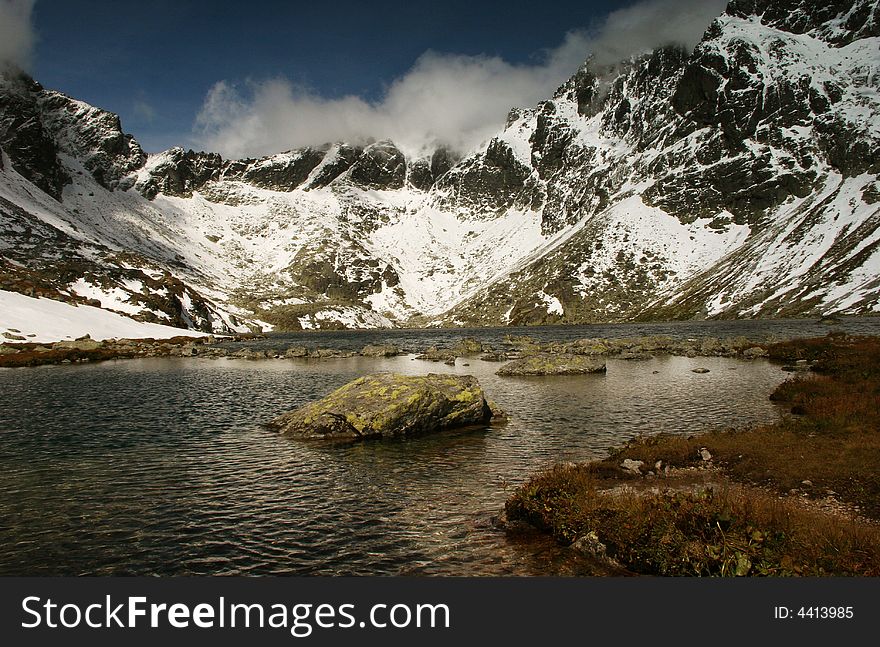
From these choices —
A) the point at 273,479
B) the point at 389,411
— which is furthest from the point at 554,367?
the point at 273,479

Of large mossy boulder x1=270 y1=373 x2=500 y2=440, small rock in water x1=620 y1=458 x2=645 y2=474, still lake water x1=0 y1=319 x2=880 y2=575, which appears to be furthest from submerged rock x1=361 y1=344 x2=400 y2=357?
small rock in water x1=620 y1=458 x2=645 y2=474

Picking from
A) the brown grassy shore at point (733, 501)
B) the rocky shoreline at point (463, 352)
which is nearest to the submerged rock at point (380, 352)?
the rocky shoreline at point (463, 352)

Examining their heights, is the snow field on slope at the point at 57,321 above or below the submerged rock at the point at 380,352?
above

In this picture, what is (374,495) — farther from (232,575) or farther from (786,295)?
(786,295)

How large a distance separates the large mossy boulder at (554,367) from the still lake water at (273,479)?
10481 mm

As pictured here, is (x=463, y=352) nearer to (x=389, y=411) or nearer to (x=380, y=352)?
(x=380, y=352)

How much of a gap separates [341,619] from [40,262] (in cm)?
20313

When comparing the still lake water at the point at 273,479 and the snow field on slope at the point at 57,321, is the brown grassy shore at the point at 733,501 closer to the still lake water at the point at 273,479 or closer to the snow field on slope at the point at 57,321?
the still lake water at the point at 273,479

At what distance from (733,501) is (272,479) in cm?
1542

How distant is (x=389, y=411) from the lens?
87.5 ft

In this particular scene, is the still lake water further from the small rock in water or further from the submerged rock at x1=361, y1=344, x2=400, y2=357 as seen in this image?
the submerged rock at x1=361, y1=344, x2=400, y2=357

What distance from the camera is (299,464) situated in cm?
2164

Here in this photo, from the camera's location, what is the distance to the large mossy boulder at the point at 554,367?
176 feet

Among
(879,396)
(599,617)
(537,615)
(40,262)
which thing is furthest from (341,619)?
(40,262)
